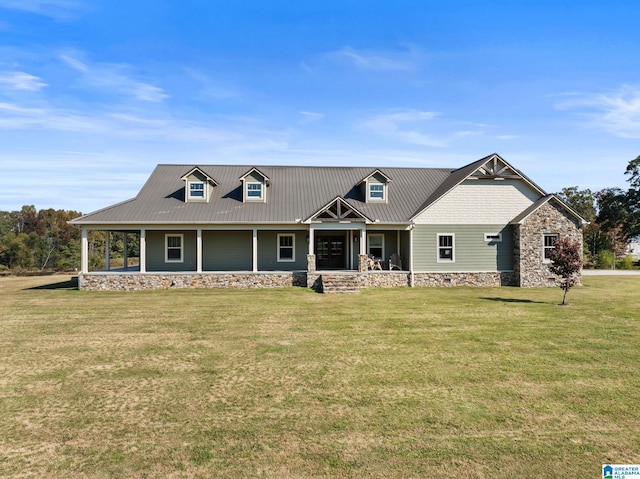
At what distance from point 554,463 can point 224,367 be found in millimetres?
5556

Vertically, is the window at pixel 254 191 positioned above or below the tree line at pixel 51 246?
above

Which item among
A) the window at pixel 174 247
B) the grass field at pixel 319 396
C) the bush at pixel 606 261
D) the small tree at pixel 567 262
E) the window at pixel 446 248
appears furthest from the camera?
the bush at pixel 606 261

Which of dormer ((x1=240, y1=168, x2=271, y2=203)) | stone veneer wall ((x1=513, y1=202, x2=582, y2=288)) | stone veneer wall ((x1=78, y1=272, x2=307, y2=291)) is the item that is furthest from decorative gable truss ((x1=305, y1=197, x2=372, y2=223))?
stone veneer wall ((x1=513, y1=202, x2=582, y2=288))

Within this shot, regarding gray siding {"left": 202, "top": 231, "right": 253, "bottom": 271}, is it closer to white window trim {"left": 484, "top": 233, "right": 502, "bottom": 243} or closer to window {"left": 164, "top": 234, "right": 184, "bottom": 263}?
window {"left": 164, "top": 234, "right": 184, "bottom": 263}

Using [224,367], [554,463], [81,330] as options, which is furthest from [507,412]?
[81,330]

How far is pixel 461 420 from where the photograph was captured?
546cm

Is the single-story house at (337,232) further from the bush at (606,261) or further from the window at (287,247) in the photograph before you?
the bush at (606,261)

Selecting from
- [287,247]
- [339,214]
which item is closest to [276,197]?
[287,247]

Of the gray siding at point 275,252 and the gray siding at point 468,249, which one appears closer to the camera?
the gray siding at point 468,249

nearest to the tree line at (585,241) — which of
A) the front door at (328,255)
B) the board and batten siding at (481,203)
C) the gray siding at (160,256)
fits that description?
the gray siding at (160,256)

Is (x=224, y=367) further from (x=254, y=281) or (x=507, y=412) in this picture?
(x=254, y=281)

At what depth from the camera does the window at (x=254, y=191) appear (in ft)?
73.8

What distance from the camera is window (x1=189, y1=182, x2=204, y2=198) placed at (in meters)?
22.1

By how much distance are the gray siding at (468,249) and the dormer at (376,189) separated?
309 cm
